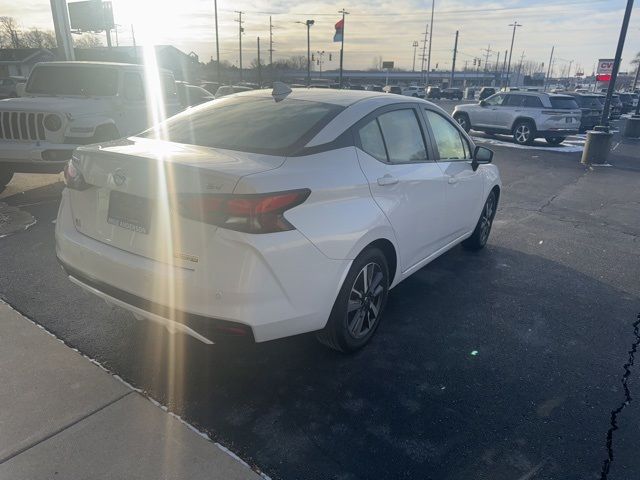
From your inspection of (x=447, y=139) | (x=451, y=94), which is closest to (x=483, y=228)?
(x=447, y=139)

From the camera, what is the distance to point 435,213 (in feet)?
13.0

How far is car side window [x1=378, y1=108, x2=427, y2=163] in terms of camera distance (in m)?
3.49

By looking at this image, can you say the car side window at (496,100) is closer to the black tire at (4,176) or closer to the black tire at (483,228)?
the black tire at (483,228)

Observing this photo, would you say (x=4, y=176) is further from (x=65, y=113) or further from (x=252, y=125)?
(x=252, y=125)

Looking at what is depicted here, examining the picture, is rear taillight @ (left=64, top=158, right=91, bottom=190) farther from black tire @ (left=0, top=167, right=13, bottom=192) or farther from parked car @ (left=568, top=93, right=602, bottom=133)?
parked car @ (left=568, top=93, right=602, bottom=133)

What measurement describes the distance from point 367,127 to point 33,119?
5.71 metres

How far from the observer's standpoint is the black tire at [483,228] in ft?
17.5

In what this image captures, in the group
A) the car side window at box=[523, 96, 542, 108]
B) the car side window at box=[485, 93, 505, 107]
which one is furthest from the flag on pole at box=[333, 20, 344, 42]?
the car side window at box=[523, 96, 542, 108]

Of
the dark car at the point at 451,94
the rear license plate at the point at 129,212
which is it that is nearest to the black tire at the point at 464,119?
the rear license plate at the point at 129,212

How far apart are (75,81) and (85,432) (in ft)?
23.9

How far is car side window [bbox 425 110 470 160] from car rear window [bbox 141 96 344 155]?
1.23m

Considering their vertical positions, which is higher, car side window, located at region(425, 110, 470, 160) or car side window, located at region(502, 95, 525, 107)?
car side window, located at region(425, 110, 470, 160)

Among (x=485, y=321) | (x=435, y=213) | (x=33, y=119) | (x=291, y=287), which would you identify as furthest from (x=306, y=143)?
(x=33, y=119)

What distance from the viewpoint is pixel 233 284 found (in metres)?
2.37
